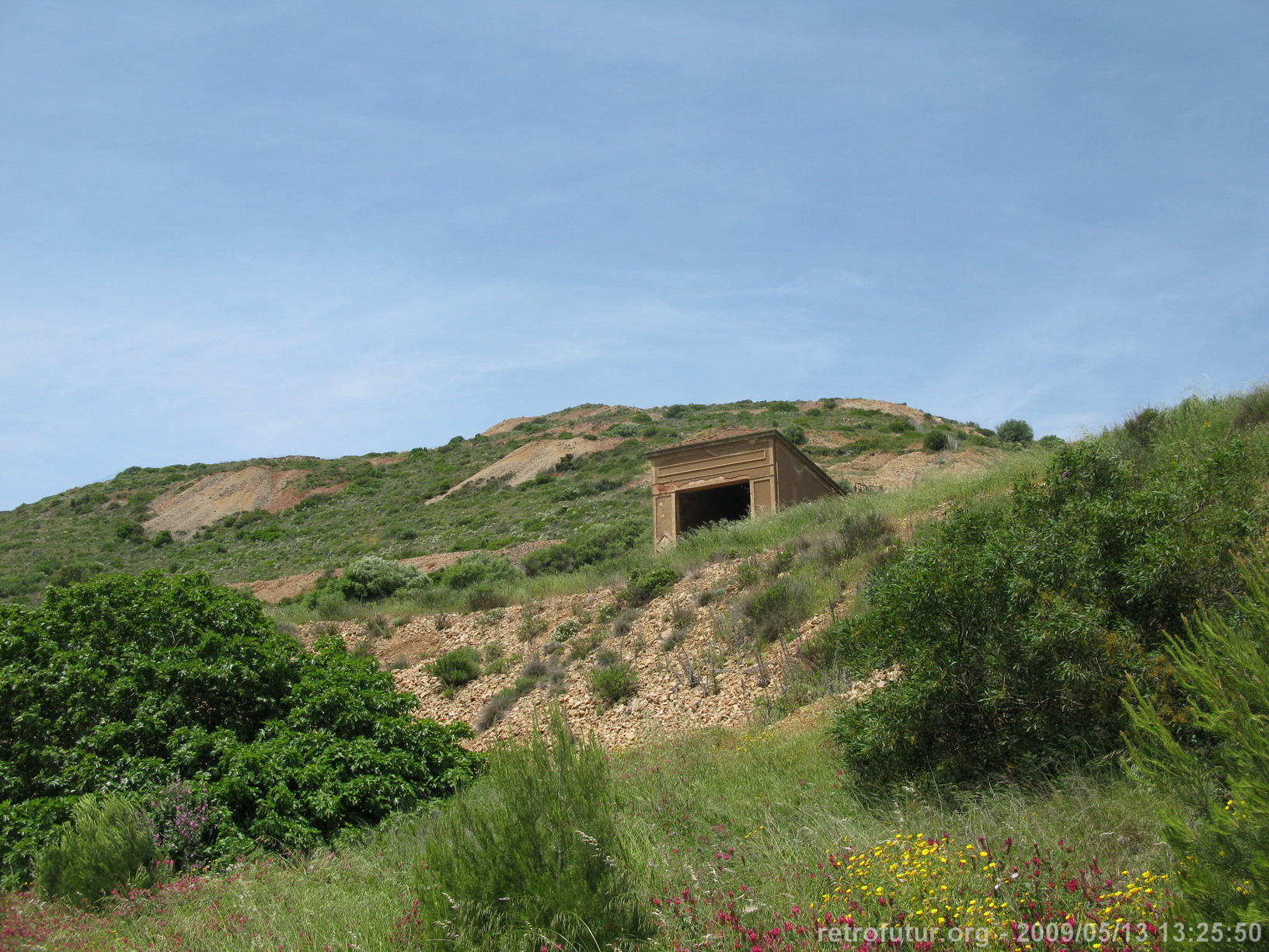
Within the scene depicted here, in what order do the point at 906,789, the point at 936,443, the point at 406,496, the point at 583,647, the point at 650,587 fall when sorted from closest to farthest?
the point at 906,789 → the point at 583,647 → the point at 650,587 → the point at 936,443 → the point at 406,496

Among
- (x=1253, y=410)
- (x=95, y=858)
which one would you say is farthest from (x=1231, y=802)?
(x=1253, y=410)

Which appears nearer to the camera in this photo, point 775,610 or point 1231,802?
point 1231,802

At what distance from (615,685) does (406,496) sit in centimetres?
4148

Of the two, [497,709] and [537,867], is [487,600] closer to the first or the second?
[497,709]

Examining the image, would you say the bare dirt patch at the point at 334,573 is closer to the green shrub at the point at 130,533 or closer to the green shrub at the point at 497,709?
the green shrub at the point at 497,709

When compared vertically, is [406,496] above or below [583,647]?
above

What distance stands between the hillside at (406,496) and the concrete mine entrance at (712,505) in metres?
8.08

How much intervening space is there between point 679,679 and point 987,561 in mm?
7040

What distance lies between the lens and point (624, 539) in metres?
27.8

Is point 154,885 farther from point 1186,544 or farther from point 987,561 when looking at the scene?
point 1186,544

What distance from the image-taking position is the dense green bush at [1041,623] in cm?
762

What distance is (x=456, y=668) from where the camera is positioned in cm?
1766

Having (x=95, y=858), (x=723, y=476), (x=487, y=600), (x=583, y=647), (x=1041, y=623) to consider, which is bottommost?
(x=95, y=858)

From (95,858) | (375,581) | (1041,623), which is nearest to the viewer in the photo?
(95,858)
